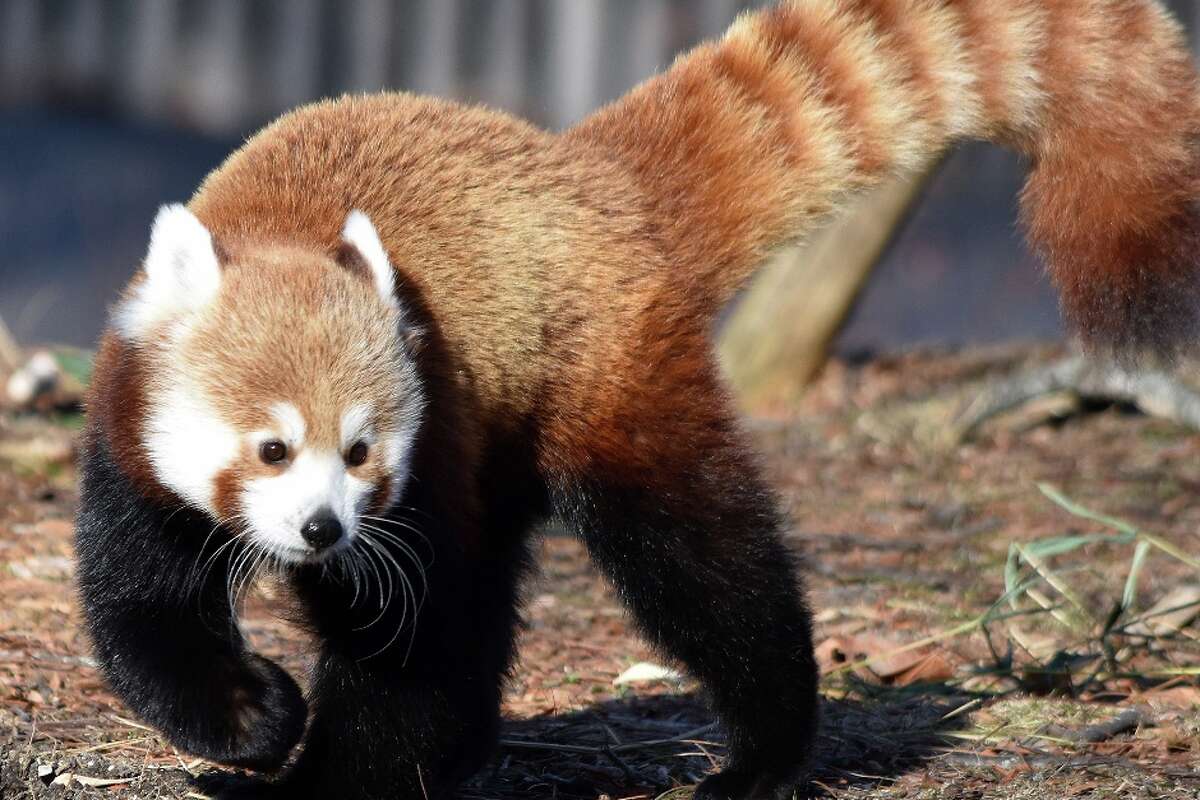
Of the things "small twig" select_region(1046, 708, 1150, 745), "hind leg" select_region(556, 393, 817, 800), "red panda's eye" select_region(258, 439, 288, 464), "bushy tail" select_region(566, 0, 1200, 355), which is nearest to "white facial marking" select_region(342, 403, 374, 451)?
"red panda's eye" select_region(258, 439, 288, 464)

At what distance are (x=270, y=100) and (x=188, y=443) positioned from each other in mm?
8028

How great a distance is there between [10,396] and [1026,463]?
458 centimetres

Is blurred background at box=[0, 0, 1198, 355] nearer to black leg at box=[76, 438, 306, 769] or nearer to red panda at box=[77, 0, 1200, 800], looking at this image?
red panda at box=[77, 0, 1200, 800]

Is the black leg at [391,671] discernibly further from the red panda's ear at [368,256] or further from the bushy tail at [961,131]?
the bushy tail at [961,131]

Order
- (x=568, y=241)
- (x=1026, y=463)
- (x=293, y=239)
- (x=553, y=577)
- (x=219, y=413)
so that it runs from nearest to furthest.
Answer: (x=219, y=413), (x=293, y=239), (x=568, y=241), (x=553, y=577), (x=1026, y=463)

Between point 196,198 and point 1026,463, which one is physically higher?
point 196,198

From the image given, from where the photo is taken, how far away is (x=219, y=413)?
3.40m

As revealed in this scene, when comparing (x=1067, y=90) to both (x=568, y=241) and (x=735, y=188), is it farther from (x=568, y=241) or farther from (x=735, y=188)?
(x=568, y=241)

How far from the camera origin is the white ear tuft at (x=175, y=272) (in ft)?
11.5

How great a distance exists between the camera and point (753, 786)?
4012mm

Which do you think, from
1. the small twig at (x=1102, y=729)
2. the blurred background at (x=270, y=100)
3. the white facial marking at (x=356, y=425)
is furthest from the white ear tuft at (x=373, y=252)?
the blurred background at (x=270, y=100)

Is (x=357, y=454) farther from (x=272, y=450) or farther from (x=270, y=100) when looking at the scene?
(x=270, y=100)

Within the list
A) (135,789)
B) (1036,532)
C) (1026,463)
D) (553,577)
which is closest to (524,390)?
(135,789)

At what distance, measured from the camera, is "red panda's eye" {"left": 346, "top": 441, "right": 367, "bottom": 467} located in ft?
11.3
